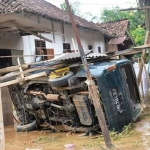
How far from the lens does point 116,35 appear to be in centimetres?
2395

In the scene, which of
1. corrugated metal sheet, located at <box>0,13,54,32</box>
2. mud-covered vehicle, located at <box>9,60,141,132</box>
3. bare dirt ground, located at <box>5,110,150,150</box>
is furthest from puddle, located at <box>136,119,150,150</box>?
corrugated metal sheet, located at <box>0,13,54,32</box>

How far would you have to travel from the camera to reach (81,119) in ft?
24.4

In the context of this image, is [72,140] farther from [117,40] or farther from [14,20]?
[117,40]

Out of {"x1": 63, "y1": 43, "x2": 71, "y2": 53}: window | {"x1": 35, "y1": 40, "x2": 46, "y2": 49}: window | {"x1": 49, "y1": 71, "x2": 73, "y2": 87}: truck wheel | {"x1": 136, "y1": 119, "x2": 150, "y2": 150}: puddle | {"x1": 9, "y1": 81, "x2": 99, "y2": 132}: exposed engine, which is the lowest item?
{"x1": 136, "y1": 119, "x2": 150, "y2": 150}: puddle

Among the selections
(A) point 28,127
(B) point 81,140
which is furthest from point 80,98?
(A) point 28,127

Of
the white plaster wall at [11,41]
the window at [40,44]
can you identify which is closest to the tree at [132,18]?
the window at [40,44]

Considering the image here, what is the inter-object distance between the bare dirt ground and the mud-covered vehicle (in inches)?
10.8

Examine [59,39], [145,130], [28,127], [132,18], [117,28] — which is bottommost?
[28,127]

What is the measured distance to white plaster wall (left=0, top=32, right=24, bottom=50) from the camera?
11172 mm

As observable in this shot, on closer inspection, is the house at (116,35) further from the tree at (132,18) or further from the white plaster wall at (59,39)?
the tree at (132,18)

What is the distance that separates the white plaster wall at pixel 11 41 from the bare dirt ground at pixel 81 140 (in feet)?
13.1

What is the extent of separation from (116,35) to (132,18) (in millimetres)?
13319

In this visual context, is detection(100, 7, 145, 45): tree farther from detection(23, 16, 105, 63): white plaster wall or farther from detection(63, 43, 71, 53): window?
detection(63, 43, 71, 53): window

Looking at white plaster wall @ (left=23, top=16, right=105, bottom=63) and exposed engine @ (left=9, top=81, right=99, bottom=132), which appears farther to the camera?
white plaster wall @ (left=23, top=16, right=105, bottom=63)
